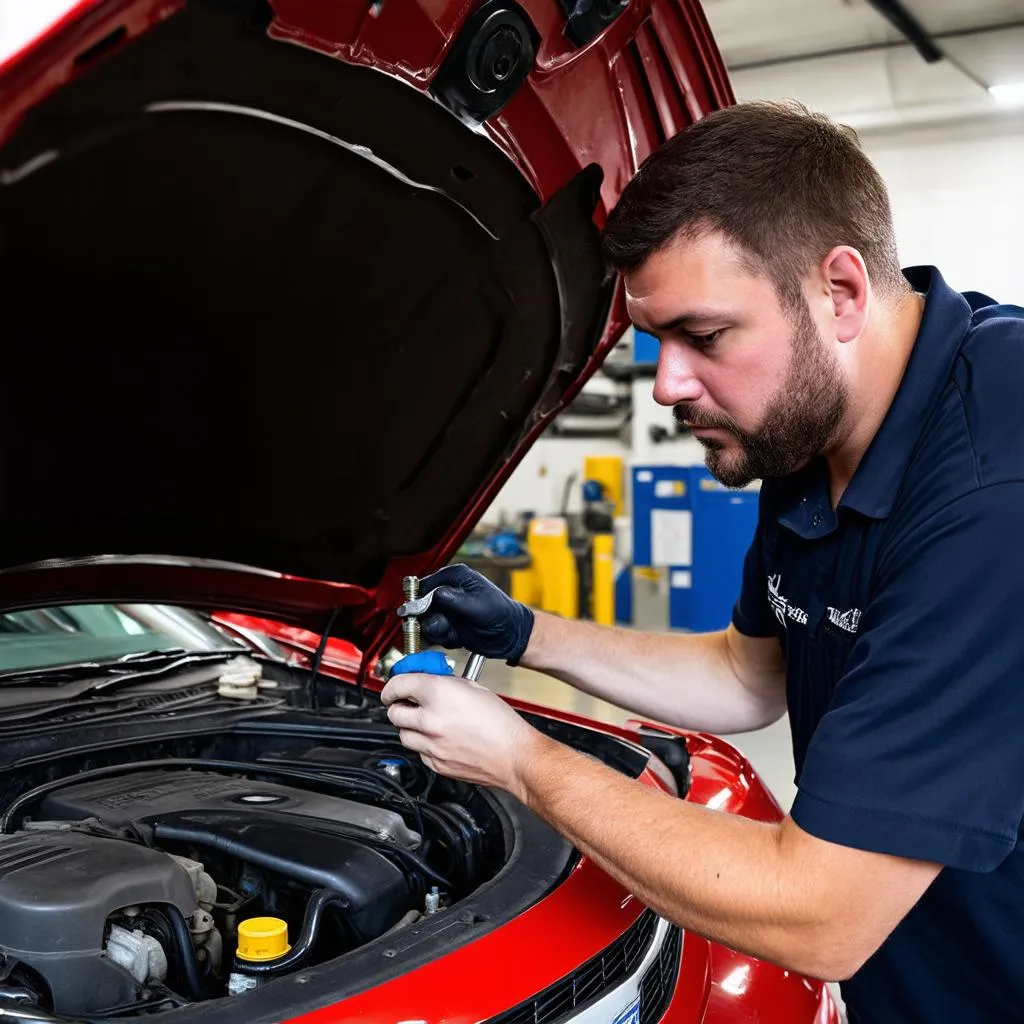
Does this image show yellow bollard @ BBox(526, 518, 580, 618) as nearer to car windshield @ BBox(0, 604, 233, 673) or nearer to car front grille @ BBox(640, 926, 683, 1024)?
car windshield @ BBox(0, 604, 233, 673)

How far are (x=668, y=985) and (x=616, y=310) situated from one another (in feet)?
3.19

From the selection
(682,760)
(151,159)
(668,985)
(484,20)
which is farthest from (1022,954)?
(151,159)

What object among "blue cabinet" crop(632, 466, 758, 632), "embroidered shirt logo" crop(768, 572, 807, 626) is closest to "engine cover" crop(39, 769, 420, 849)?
"embroidered shirt logo" crop(768, 572, 807, 626)

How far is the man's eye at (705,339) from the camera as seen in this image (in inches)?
44.9

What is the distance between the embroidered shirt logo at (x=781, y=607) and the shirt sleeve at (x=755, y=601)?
0.08m

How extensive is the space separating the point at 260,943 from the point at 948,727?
0.71 metres

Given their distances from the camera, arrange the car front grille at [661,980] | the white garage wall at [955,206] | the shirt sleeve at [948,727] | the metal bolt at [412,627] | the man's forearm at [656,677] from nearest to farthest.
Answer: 1. the shirt sleeve at [948,727]
2. the car front grille at [661,980]
3. the metal bolt at [412,627]
4. the man's forearm at [656,677]
5. the white garage wall at [955,206]

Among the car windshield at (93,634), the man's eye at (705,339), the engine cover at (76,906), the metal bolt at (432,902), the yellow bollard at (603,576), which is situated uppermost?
the man's eye at (705,339)

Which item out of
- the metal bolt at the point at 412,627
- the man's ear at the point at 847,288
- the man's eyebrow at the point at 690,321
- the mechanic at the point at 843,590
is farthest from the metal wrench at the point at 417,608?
the man's ear at the point at 847,288

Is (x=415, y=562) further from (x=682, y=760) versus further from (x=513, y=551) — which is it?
(x=513, y=551)

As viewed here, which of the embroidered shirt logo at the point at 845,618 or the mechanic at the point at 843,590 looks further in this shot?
the embroidered shirt logo at the point at 845,618

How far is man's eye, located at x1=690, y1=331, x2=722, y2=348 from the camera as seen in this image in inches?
44.9

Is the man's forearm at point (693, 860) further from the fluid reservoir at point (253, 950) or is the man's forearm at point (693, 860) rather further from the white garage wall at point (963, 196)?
the white garage wall at point (963, 196)

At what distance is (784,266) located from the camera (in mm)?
1110
